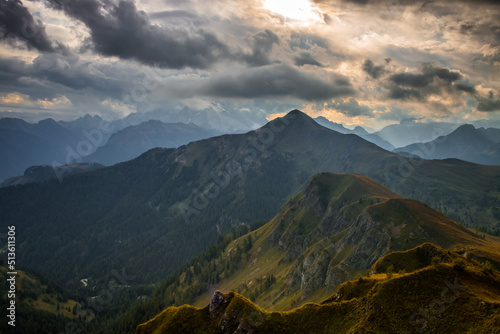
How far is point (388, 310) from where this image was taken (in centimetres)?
3797

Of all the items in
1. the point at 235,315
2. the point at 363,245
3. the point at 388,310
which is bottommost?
the point at 363,245

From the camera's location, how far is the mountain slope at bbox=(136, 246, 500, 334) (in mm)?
35250

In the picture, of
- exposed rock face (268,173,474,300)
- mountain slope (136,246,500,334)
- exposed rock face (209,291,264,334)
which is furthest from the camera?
exposed rock face (268,173,474,300)

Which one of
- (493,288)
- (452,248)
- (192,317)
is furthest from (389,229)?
(192,317)

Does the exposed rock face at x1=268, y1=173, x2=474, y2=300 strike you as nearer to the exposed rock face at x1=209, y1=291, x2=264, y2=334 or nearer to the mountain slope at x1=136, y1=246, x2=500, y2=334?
the mountain slope at x1=136, y1=246, x2=500, y2=334

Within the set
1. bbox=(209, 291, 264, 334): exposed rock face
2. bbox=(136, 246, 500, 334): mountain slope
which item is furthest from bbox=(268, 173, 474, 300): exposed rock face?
bbox=(209, 291, 264, 334): exposed rock face

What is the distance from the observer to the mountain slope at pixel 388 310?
116 ft

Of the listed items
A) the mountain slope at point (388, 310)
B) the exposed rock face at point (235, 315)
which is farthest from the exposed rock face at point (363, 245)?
the exposed rock face at point (235, 315)

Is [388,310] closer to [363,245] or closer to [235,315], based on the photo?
[235,315]

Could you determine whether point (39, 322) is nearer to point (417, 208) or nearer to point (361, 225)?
point (361, 225)

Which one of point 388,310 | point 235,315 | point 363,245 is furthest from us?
point 363,245

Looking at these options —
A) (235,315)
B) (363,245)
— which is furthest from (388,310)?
(363,245)

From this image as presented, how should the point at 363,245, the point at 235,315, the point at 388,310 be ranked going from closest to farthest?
the point at 388,310 < the point at 235,315 < the point at 363,245

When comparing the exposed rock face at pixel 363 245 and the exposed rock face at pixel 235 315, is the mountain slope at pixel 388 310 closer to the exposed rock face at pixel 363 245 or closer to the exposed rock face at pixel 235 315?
the exposed rock face at pixel 235 315
